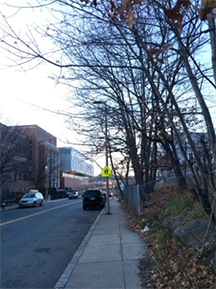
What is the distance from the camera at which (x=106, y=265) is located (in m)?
7.22

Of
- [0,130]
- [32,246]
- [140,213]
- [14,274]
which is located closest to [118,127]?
[140,213]

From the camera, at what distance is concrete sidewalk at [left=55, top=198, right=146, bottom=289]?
596 cm

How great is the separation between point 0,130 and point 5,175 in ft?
22.2

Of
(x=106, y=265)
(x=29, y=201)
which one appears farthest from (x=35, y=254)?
(x=29, y=201)

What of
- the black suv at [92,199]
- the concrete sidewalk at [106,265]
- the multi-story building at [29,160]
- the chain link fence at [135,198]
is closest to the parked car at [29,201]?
the multi-story building at [29,160]

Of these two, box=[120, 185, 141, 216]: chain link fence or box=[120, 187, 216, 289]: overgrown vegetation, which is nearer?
box=[120, 187, 216, 289]: overgrown vegetation

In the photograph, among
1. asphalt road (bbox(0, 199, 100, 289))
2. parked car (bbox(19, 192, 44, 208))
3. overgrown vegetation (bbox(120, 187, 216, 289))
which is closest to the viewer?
overgrown vegetation (bbox(120, 187, 216, 289))

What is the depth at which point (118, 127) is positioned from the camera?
17375 mm

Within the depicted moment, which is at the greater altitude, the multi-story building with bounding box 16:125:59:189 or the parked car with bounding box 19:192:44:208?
the multi-story building with bounding box 16:125:59:189

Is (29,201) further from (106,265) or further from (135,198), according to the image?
(106,265)

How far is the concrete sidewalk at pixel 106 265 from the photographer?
596 cm

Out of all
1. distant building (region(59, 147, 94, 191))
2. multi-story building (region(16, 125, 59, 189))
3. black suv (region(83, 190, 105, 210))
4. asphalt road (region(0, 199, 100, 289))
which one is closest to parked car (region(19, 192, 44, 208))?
black suv (region(83, 190, 105, 210))

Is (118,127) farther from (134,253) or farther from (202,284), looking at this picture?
(202,284)

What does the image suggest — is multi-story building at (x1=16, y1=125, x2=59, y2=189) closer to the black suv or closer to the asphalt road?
the black suv
